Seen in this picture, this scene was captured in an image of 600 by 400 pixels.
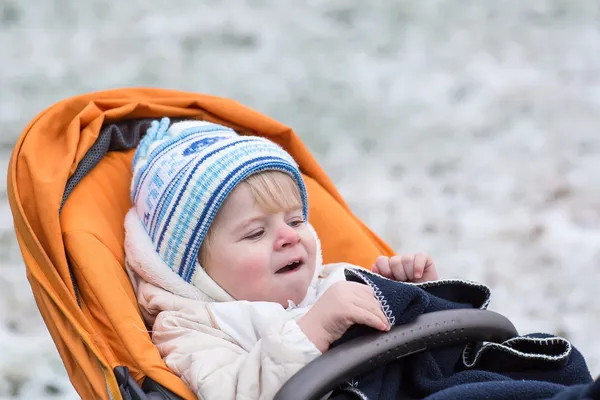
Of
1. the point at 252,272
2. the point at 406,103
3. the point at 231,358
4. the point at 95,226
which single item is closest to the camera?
the point at 231,358

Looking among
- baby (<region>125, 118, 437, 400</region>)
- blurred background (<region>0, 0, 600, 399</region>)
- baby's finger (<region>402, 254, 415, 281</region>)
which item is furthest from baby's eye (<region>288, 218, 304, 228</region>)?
blurred background (<region>0, 0, 600, 399</region>)

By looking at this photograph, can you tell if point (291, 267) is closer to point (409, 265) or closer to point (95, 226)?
point (409, 265)

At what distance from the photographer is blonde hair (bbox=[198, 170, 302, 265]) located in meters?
1.94

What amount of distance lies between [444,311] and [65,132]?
107cm

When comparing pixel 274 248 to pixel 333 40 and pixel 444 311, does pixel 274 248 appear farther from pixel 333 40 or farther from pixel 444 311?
pixel 333 40

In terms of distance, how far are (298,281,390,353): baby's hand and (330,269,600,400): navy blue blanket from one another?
2 centimetres

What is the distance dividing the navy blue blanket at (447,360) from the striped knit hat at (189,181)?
15.6 inches

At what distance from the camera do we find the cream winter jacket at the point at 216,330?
1610 mm

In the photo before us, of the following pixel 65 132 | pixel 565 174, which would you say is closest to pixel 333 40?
pixel 565 174

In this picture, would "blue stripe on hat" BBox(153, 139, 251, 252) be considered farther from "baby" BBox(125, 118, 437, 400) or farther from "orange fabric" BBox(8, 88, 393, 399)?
"orange fabric" BBox(8, 88, 393, 399)

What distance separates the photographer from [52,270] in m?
1.82

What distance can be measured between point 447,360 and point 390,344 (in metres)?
0.16

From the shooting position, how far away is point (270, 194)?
1956 millimetres

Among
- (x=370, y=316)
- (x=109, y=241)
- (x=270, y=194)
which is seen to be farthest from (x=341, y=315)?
(x=109, y=241)
